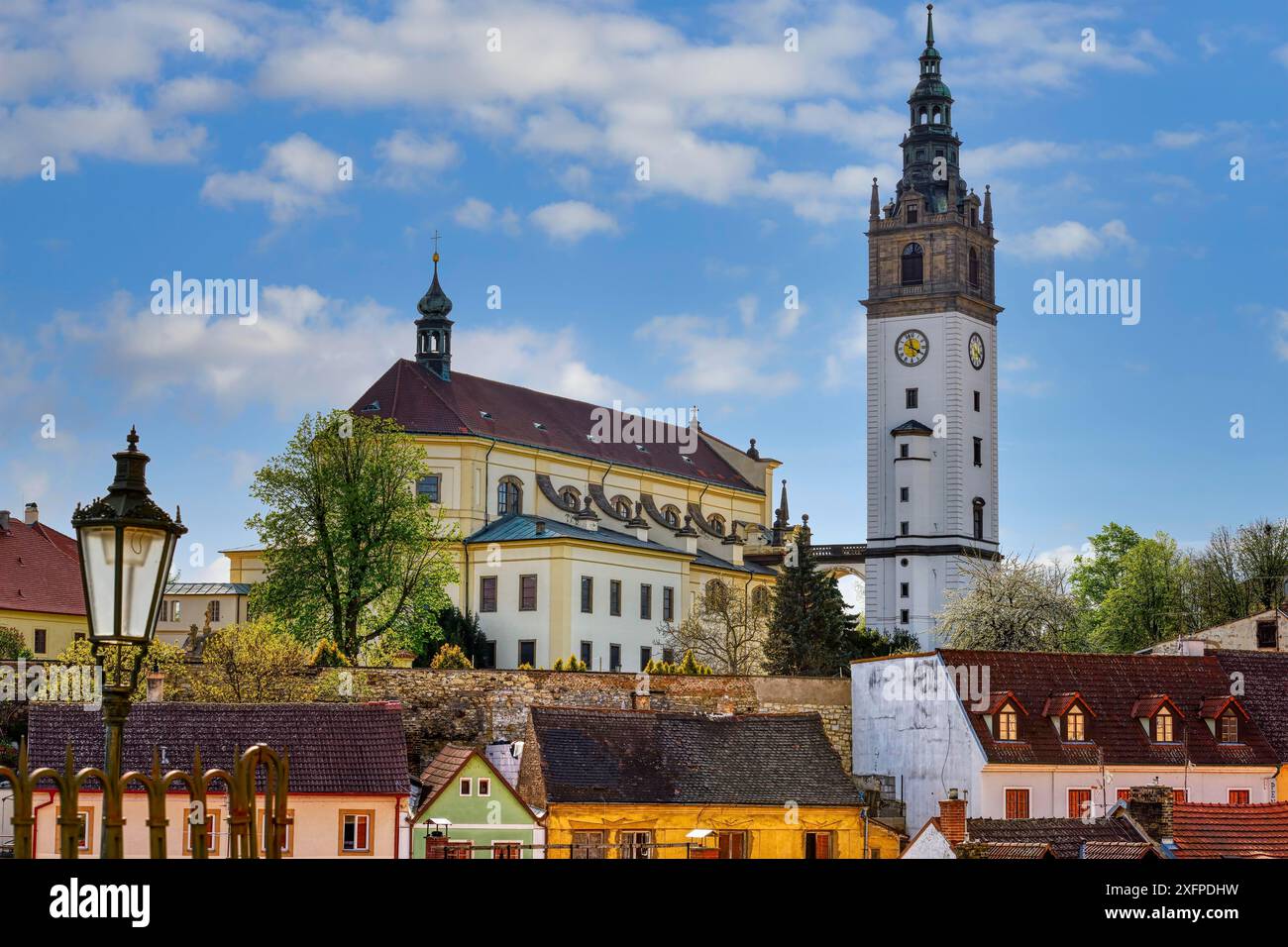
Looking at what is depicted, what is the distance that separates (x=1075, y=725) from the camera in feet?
169

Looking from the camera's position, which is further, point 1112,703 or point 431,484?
point 431,484

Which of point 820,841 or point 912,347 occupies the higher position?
point 912,347

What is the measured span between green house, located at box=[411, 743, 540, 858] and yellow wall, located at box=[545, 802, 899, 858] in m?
1.88

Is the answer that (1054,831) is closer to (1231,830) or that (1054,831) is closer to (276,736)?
(1231,830)

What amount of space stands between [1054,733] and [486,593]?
37.8 meters

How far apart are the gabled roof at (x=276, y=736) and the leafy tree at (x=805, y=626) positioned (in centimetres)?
3308

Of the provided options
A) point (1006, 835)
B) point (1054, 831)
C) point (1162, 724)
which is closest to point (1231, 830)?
point (1054, 831)

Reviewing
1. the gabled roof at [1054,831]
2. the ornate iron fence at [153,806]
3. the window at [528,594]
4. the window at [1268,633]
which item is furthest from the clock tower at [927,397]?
the ornate iron fence at [153,806]

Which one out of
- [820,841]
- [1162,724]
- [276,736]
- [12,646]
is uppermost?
[12,646]

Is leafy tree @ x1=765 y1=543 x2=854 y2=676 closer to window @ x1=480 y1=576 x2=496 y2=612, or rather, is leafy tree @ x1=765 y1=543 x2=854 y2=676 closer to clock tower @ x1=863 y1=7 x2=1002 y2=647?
window @ x1=480 y1=576 x2=496 y2=612

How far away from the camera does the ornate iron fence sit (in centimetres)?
498

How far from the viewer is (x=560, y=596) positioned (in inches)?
3226

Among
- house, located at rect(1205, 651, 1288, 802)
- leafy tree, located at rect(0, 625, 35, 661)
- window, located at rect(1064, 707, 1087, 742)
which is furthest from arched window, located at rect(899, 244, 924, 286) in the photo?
window, located at rect(1064, 707, 1087, 742)
